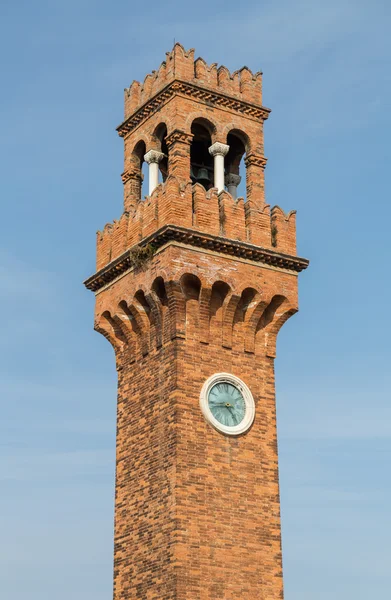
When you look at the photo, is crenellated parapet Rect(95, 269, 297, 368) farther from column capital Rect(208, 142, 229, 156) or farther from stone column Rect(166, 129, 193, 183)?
column capital Rect(208, 142, 229, 156)

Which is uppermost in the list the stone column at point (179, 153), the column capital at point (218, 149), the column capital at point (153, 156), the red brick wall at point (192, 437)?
the column capital at point (153, 156)

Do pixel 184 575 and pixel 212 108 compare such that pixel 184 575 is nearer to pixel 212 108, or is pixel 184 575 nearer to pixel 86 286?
pixel 86 286


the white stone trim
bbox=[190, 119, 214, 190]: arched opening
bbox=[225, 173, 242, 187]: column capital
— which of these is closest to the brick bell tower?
the white stone trim

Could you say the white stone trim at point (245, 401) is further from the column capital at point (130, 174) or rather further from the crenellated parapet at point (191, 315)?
the column capital at point (130, 174)

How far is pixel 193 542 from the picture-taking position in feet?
95.4

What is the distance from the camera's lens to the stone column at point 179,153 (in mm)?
33375

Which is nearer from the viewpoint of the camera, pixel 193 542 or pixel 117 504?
pixel 193 542

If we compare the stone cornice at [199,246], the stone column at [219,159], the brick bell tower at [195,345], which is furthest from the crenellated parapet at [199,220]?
the stone column at [219,159]

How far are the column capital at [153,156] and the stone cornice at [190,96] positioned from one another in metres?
1.28

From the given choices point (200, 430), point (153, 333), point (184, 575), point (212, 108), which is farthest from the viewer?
point (212, 108)

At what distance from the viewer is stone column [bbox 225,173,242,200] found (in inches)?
1432

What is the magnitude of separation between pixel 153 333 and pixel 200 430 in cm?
357

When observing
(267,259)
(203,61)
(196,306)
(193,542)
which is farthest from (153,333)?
(203,61)

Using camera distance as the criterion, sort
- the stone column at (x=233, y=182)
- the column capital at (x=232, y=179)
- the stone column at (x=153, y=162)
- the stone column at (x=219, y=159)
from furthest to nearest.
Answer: the column capital at (x=232, y=179) → the stone column at (x=233, y=182) → the stone column at (x=153, y=162) → the stone column at (x=219, y=159)
